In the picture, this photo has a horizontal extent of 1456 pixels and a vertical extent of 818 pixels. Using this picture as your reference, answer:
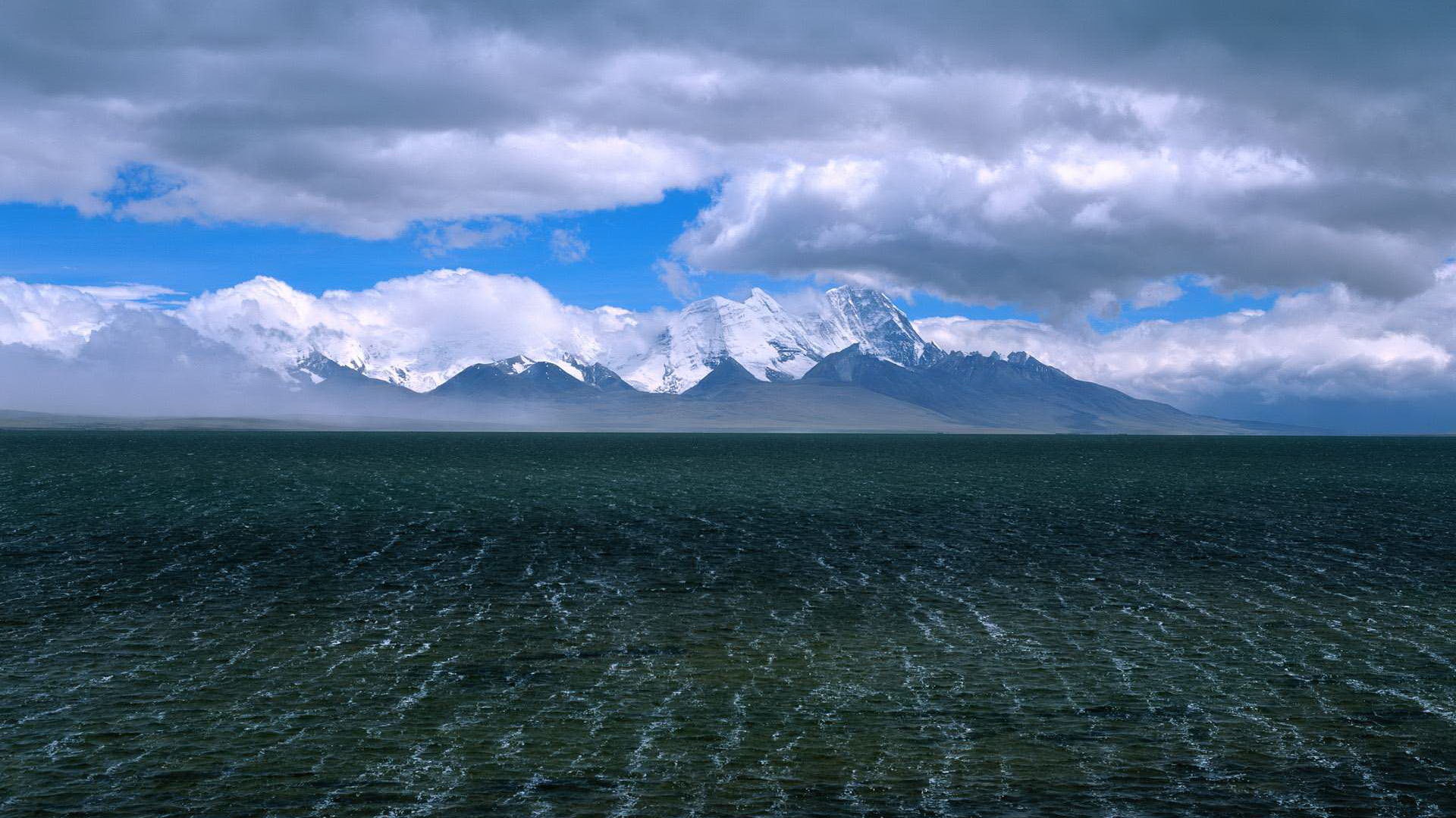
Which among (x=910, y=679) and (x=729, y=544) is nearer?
(x=910, y=679)

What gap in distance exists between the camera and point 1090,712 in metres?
30.2

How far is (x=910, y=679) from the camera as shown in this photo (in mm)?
33875

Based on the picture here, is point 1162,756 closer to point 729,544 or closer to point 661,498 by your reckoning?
point 729,544

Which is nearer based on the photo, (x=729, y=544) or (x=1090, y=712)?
(x=1090, y=712)

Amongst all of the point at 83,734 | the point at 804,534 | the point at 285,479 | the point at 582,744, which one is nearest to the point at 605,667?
the point at 582,744

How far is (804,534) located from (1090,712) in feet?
147

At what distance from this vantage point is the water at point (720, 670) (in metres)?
24.6

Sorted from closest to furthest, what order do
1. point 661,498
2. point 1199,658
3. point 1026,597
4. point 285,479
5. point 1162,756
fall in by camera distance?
point 1162,756, point 1199,658, point 1026,597, point 661,498, point 285,479

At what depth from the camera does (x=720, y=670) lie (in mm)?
34875

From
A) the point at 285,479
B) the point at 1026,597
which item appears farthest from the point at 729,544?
the point at 285,479

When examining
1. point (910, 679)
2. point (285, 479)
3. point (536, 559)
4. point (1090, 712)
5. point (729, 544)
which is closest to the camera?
point (1090, 712)

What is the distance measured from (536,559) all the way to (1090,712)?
3639cm

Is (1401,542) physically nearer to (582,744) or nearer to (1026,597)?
(1026,597)

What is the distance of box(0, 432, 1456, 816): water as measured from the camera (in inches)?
968
